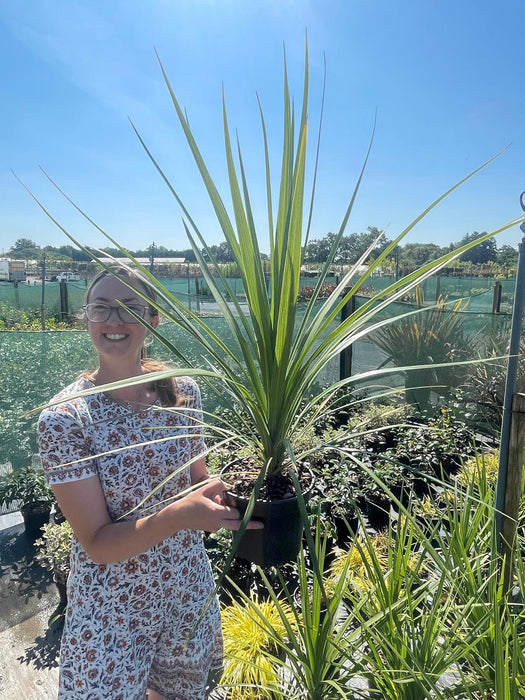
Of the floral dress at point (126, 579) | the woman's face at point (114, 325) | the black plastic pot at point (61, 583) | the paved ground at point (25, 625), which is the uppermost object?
the woman's face at point (114, 325)

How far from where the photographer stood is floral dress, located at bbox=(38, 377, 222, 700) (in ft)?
3.46

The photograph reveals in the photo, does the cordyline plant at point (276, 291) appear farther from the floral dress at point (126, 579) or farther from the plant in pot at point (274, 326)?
the floral dress at point (126, 579)

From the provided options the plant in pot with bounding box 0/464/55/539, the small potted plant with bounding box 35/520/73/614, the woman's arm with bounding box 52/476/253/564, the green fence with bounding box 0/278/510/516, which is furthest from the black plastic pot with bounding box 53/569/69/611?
the woman's arm with bounding box 52/476/253/564

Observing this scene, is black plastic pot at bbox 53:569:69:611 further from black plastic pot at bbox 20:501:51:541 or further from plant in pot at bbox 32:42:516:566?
plant in pot at bbox 32:42:516:566

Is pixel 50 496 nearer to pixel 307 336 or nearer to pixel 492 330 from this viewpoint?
pixel 307 336

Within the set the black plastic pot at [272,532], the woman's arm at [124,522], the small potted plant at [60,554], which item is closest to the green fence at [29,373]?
the small potted plant at [60,554]

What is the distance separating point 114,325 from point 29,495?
2.18 m

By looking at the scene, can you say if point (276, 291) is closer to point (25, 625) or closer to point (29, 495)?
point (25, 625)

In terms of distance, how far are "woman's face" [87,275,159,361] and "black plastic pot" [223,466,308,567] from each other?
1.50ft

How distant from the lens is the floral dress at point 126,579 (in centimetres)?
105

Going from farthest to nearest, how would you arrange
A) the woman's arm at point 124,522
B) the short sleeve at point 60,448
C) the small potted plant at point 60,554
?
the small potted plant at point 60,554 < the short sleeve at point 60,448 < the woman's arm at point 124,522

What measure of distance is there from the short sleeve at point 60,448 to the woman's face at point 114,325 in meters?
0.18

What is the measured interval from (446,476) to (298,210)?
3070 millimetres

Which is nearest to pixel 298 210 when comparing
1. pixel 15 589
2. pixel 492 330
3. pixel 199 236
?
pixel 199 236
